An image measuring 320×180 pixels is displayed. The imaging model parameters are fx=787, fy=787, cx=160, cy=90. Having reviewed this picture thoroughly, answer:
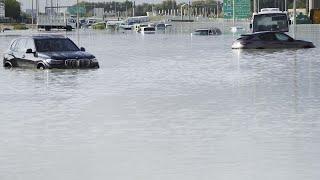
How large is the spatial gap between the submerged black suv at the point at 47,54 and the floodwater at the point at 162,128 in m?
4.45

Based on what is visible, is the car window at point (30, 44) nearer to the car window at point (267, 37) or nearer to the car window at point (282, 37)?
the car window at point (267, 37)

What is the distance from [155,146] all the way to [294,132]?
240 cm

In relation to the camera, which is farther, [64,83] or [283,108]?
[64,83]

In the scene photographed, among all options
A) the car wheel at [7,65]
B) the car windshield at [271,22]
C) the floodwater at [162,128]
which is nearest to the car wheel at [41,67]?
the car wheel at [7,65]

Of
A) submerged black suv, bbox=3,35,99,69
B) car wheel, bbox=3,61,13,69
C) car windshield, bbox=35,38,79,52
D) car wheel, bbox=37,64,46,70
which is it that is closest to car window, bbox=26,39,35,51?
submerged black suv, bbox=3,35,99,69

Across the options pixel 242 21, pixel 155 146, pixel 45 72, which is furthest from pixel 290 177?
pixel 242 21

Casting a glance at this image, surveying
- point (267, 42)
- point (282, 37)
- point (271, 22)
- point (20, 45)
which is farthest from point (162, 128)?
point (271, 22)

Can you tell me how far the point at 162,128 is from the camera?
12.9 m

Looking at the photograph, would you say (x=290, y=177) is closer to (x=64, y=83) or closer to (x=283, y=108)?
(x=283, y=108)

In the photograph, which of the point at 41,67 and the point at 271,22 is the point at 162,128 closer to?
the point at 41,67

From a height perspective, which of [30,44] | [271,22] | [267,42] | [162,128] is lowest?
[162,128]

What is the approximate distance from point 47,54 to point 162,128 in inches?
654

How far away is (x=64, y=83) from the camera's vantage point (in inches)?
885

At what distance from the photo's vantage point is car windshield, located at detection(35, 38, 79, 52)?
29609 mm
